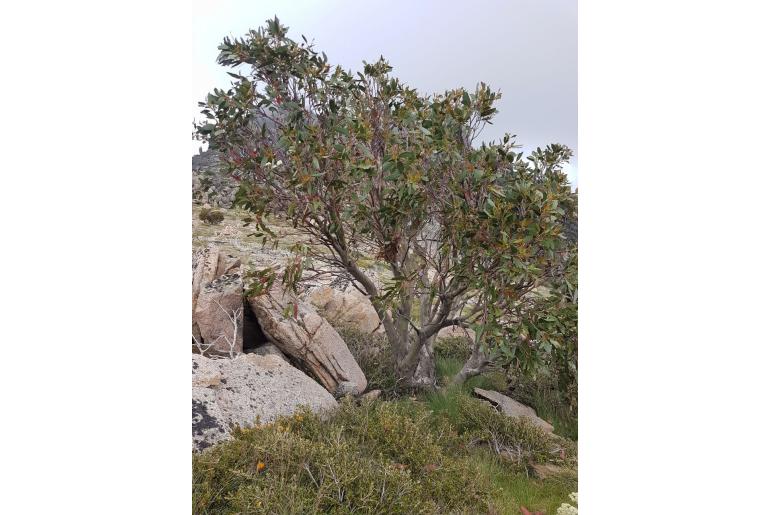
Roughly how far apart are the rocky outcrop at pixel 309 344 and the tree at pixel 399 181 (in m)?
0.47

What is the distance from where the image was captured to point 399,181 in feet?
11.1

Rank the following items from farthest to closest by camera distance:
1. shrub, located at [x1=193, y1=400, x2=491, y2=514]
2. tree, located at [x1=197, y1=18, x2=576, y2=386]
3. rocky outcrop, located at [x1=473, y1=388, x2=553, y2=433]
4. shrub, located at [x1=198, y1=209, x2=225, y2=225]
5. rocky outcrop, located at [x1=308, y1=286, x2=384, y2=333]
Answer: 1. rocky outcrop, located at [x1=308, y1=286, x2=384, y2=333]
2. shrub, located at [x1=198, y1=209, x2=225, y2=225]
3. rocky outcrop, located at [x1=473, y1=388, x2=553, y2=433]
4. tree, located at [x1=197, y1=18, x2=576, y2=386]
5. shrub, located at [x1=193, y1=400, x2=491, y2=514]

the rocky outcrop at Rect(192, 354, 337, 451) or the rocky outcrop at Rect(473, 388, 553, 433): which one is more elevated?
the rocky outcrop at Rect(192, 354, 337, 451)

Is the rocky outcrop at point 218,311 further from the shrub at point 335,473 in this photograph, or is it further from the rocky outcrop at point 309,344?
the shrub at point 335,473

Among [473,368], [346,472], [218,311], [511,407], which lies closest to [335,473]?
[346,472]

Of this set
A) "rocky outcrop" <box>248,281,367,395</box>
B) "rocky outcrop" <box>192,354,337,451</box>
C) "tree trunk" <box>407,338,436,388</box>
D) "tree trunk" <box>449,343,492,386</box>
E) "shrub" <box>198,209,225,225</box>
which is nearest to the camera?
"rocky outcrop" <box>192,354,337,451</box>

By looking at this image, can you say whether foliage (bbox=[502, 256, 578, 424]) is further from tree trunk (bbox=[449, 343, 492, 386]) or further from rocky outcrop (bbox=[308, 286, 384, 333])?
rocky outcrop (bbox=[308, 286, 384, 333])

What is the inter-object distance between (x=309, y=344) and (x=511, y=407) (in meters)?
1.62

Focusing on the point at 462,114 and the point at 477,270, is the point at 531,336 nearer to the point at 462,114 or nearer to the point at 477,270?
the point at 477,270

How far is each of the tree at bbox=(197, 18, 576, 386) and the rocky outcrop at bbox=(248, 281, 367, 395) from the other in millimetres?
469

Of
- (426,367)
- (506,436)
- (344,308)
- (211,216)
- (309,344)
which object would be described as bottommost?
(506,436)

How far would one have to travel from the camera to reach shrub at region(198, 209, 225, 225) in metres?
4.89

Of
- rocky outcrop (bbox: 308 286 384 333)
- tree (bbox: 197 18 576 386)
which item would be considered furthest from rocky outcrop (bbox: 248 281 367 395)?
rocky outcrop (bbox: 308 286 384 333)

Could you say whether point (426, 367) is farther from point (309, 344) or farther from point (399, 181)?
point (399, 181)
